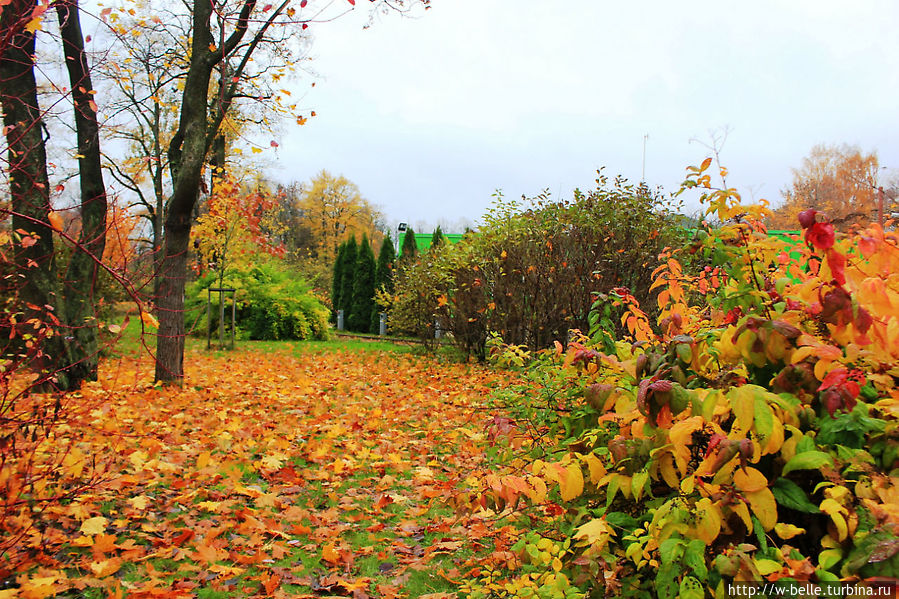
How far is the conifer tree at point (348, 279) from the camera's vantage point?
21750 mm

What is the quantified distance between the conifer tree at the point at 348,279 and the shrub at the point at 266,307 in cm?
565

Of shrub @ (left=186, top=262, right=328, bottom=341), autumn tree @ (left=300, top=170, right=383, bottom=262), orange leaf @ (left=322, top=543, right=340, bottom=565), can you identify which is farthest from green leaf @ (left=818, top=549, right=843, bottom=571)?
autumn tree @ (left=300, top=170, right=383, bottom=262)

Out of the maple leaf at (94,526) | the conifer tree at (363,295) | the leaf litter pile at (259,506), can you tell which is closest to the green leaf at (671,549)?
the leaf litter pile at (259,506)

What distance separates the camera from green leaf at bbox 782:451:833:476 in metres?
1.19

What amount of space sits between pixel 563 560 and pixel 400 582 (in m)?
1.12

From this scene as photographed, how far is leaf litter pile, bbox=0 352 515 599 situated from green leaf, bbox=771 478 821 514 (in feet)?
3.83

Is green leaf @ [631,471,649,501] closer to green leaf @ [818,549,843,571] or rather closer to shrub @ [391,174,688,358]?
green leaf @ [818,549,843,571]

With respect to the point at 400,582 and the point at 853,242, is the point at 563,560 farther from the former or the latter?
the point at 853,242

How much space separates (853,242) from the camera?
4.94 feet

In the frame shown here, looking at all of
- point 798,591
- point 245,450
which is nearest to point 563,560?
point 798,591

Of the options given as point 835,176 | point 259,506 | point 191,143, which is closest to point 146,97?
point 191,143

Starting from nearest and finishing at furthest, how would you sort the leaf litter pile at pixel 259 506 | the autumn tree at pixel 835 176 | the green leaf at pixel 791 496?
the green leaf at pixel 791 496
the leaf litter pile at pixel 259 506
the autumn tree at pixel 835 176

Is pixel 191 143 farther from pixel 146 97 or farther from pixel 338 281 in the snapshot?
pixel 338 281

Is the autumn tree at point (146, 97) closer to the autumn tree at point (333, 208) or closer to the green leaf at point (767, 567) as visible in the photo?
the green leaf at point (767, 567)
